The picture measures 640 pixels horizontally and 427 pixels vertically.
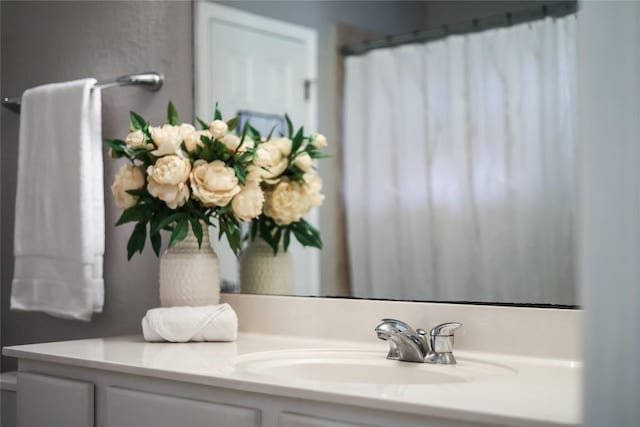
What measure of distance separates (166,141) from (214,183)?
14 cm

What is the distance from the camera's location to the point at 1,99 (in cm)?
253

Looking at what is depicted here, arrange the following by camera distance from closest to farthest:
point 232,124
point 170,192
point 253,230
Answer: point 170,192 < point 232,124 < point 253,230

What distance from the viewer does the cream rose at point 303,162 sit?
6.29 ft

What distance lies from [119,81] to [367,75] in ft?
2.16

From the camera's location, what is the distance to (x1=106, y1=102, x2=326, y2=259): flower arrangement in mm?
1799

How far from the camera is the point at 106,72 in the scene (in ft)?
7.43

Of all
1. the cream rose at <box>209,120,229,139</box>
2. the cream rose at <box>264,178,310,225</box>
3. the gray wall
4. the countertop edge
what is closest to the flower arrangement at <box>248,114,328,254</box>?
the cream rose at <box>264,178,310,225</box>

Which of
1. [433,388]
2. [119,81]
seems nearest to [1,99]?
[119,81]

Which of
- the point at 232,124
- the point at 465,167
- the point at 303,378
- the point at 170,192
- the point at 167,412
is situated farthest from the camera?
the point at 232,124

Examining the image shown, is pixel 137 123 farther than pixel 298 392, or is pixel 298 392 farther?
pixel 137 123

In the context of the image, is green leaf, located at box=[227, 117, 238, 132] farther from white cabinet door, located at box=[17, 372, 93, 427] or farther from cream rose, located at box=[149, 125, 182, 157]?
white cabinet door, located at box=[17, 372, 93, 427]

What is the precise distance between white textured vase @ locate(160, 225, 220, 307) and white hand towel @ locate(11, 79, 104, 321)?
0.30 meters

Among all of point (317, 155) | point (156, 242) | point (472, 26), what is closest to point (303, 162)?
point (317, 155)

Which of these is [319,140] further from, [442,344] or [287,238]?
[442,344]
